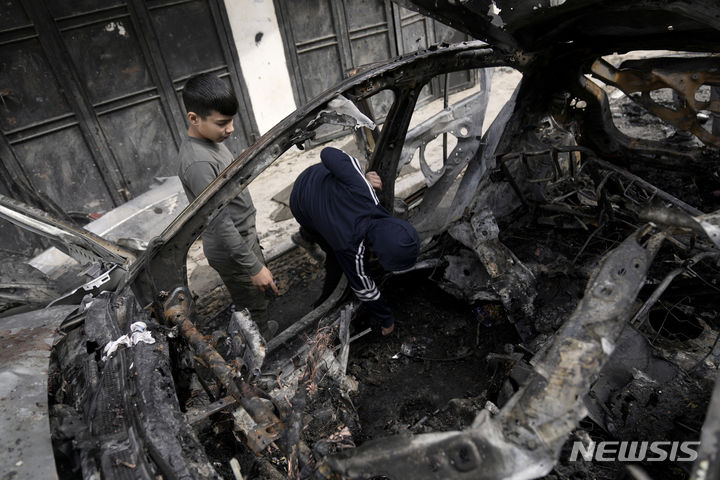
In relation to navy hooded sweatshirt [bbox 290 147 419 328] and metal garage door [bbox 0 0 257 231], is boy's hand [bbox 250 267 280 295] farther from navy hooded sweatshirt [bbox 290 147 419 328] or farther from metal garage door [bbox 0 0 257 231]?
metal garage door [bbox 0 0 257 231]

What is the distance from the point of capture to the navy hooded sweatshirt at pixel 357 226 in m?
2.40

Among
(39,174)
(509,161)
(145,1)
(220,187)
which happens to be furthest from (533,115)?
(39,174)

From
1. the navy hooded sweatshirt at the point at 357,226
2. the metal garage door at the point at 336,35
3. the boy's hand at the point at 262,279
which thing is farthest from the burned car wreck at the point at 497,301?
the metal garage door at the point at 336,35

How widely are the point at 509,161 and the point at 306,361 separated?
1.93 metres

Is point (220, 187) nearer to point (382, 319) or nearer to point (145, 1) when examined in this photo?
point (382, 319)

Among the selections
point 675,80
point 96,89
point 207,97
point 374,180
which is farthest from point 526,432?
point 96,89

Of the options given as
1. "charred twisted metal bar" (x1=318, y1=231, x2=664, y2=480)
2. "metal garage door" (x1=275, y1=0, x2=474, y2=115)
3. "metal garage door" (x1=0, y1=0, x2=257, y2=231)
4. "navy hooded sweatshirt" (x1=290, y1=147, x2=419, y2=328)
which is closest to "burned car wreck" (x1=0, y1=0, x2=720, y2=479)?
"charred twisted metal bar" (x1=318, y1=231, x2=664, y2=480)

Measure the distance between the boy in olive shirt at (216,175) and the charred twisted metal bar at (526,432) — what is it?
5.30ft

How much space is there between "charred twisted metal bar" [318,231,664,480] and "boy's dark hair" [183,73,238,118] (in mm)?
2093

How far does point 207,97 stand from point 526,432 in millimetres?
2368

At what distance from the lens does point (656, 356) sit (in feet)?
6.48

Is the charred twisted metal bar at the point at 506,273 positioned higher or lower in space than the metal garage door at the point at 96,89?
lower

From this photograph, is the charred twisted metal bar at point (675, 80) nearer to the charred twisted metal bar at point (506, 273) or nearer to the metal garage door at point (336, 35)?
the charred twisted metal bar at point (506, 273)

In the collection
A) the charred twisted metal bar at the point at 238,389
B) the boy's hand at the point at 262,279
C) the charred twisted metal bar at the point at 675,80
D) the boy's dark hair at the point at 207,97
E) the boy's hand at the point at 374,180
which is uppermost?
the boy's dark hair at the point at 207,97
